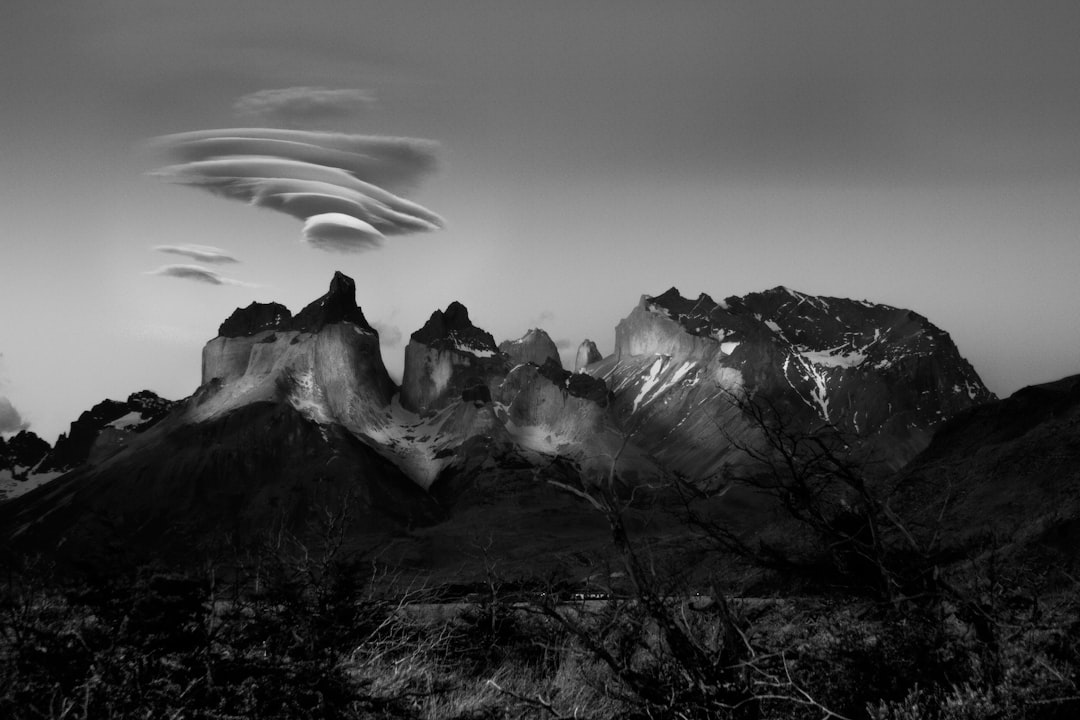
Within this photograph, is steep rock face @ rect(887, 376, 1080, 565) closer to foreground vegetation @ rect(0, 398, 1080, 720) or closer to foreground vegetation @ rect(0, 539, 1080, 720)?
foreground vegetation @ rect(0, 398, 1080, 720)

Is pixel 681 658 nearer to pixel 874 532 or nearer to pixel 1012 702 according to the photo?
pixel 1012 702

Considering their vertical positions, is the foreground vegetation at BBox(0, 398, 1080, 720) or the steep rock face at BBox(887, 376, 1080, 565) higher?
the foreground vegetation at BBox(0, 398, 1080, 720)

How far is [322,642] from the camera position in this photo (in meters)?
9.48

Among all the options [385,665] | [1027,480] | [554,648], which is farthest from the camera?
[1027,480]

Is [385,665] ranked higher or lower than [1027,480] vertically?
higher

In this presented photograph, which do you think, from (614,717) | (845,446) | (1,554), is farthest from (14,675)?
(845,446)

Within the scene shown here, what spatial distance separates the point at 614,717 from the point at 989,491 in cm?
10732

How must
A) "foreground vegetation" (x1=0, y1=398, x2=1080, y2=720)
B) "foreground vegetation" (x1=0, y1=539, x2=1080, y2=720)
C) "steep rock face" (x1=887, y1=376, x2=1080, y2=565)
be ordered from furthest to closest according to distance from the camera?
1. "steep rock face" (x1=887, y1=376, x2=1080, y2=565)
2. "foreground vegetation" (x1=0, y1=398, x2=1080, y2=720)
3. "foreground vegetation" (x1=0, y1=539, x2=1080, y2=720)

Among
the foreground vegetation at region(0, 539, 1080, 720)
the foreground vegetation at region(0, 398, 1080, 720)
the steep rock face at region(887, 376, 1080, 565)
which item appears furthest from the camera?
the steep rock face at region(887, 376, 1080, 565)

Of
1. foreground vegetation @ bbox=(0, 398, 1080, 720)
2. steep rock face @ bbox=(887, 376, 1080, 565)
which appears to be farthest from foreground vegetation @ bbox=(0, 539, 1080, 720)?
steep rock face @ bbox=(887, 376, 1080, 565)

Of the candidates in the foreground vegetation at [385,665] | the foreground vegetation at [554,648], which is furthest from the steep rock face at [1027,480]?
the foreground vegetation at [385,665]

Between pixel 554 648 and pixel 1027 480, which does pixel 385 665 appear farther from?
pixel 1027 480

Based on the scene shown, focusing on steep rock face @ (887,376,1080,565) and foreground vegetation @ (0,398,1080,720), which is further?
steep rock face @ (887,376,1080,565)

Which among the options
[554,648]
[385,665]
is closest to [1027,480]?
[554,648]
